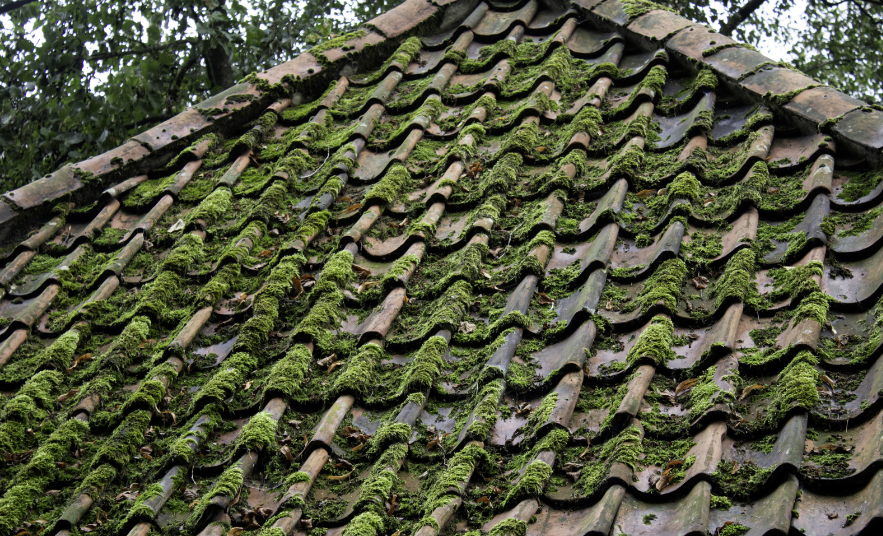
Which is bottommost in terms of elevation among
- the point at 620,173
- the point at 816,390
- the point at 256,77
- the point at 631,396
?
the point at 631,396

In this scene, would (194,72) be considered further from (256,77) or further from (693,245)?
(693,245)

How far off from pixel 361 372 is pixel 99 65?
7.55 meters

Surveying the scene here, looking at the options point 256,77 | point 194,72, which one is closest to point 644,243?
point 256,77

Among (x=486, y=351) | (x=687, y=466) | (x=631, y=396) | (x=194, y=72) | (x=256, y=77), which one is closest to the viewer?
(x=687, y=466)

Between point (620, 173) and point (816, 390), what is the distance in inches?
52.8

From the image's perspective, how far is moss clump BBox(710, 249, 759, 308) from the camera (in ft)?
7.64

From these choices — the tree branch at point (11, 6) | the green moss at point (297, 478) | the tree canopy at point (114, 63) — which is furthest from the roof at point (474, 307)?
the tree branch at point (11, 6)

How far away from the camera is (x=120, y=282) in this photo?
3494 millimetres

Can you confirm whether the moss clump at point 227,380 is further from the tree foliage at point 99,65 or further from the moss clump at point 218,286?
the tree foliage at point 99,65

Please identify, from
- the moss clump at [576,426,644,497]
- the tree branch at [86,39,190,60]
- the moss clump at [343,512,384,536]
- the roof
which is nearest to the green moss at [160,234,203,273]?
the roof

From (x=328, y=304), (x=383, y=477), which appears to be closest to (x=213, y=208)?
(x=328, y=304)

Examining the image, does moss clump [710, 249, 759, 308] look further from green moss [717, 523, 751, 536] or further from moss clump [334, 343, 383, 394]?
moss clump [334, 343, 383, 394]

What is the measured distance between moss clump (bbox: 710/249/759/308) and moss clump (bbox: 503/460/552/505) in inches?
33.6

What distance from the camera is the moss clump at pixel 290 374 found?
8.11 ft
